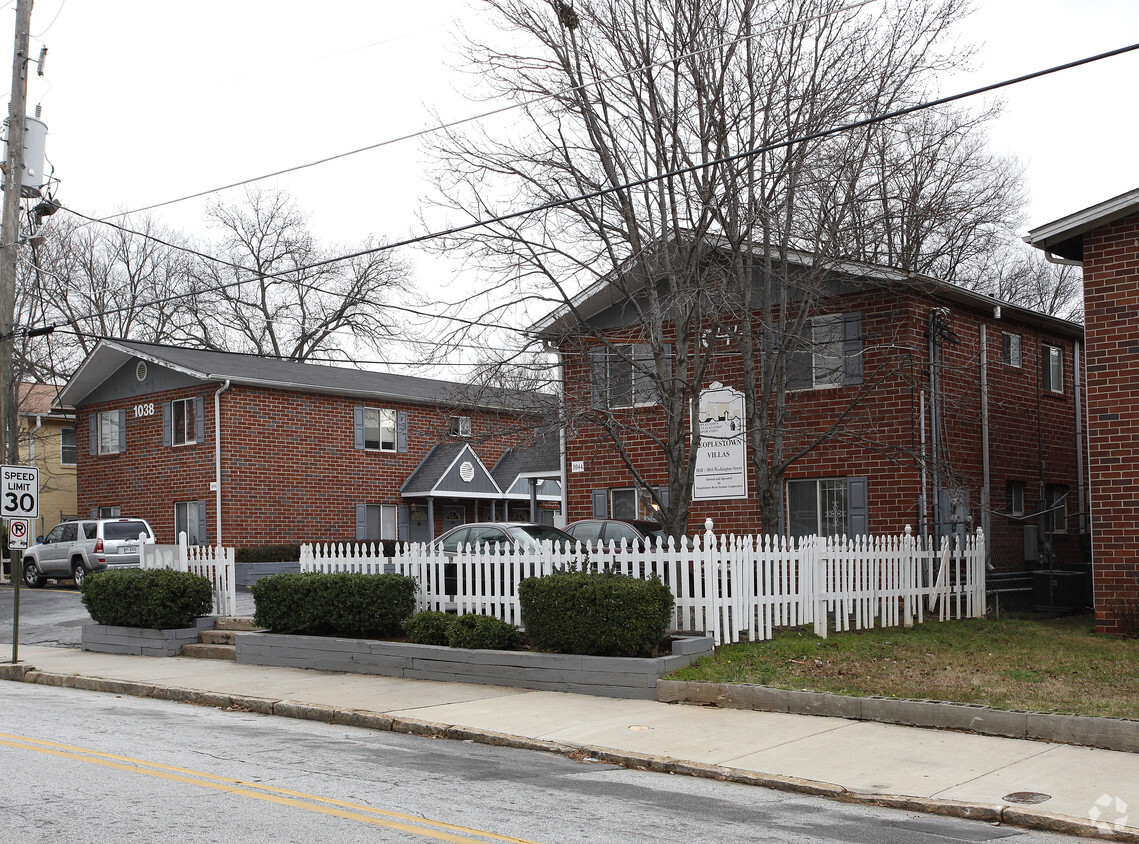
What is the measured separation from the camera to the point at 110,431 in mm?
34344

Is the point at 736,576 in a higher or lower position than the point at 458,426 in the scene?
lower

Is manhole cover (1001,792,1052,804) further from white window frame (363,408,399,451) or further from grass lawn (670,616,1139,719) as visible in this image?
white window frame (363,408,399,451)

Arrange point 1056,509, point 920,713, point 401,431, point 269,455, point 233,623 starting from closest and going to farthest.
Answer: point 920,713 → point 233,623 → point 1056,509 → point 269,455 → point 401,431

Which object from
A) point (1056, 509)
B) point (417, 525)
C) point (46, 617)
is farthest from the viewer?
point (417, 525)

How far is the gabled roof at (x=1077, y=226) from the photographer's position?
14.7m

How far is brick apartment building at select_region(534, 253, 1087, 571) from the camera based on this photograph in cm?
1942

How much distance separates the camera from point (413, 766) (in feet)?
28.3

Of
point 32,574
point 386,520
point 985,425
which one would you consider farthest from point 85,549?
point 985,425

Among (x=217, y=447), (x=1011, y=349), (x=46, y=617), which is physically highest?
(x=1011, y=349)

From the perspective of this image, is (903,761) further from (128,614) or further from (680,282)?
(128,614)

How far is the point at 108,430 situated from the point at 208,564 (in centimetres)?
1905

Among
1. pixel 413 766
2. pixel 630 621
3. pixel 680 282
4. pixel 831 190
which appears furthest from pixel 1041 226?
pixel 413 766

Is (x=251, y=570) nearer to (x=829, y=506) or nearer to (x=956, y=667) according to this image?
(x=829, y=506)

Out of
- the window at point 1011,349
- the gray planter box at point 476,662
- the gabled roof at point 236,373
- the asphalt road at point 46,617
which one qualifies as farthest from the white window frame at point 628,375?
the asphalt road at point 46,617
